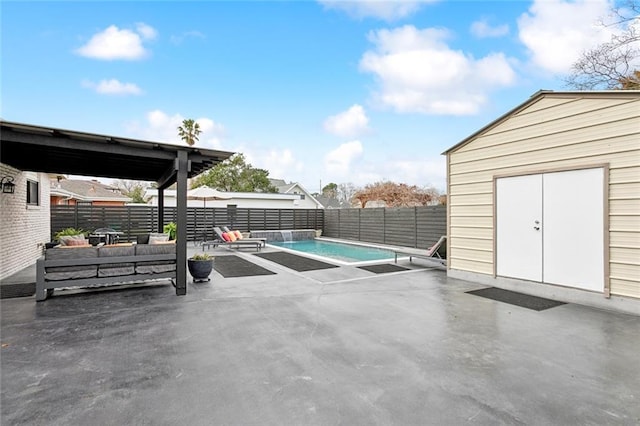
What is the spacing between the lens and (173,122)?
899 inches

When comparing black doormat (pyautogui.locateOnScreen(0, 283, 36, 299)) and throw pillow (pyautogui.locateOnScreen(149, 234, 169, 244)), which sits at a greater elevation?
throw pillow (pyautogui.locateOnScreen(149, 234, 169, 244))

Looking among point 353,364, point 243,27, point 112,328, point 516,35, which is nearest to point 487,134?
point 353,364

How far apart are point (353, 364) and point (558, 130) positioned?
4.91 meters

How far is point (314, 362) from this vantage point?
2.85m

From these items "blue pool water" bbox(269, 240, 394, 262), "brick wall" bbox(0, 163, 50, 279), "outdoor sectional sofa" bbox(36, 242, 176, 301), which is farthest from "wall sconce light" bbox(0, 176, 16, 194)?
"blue pool water" bbox(269, 240, 394, 262)

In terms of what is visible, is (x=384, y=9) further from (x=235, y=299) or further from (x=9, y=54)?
(x=9, y=54)

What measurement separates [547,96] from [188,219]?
14.2 metres

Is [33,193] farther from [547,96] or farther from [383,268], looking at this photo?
[547,96]

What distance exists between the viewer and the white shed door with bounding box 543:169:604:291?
4602mm

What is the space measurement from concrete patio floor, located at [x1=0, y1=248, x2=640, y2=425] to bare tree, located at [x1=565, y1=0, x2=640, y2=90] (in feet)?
32.8

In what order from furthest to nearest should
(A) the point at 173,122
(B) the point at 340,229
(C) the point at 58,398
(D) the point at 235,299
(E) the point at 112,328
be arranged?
(A) the point at 173,122 → (B) the point at 340,229 → (D) the point at 235,299 → (E) the point at 112,328 → (C) the point at 58,398

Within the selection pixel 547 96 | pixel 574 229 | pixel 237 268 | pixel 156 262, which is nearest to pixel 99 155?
pixel 156 262

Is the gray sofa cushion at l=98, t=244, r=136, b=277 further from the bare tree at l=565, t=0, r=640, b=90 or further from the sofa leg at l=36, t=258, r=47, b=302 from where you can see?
the bare tree at l=565, t=0, r=640, b=90

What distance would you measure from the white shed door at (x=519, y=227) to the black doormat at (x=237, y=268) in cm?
466
